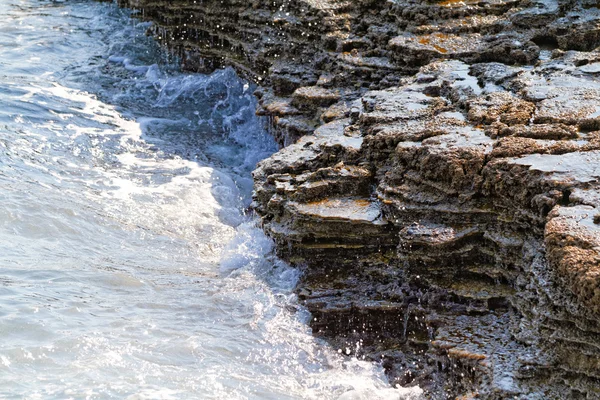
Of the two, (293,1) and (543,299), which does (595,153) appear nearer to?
(543,299)

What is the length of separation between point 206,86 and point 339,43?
343 centimetres

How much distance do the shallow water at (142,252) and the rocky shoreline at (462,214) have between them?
497 mm

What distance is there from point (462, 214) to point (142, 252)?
3308mm

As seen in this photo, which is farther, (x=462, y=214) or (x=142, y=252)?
(x=142, y=252)

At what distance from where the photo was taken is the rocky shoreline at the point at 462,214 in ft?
16.3

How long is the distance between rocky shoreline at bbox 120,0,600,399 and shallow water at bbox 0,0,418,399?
1.63ft

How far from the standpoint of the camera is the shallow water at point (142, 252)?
211 inches

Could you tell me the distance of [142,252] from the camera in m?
7.54

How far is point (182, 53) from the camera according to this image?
1397 centimetres

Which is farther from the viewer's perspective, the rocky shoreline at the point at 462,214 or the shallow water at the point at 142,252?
the shallow water at the point at 142,252

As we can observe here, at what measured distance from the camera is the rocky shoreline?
496 cm

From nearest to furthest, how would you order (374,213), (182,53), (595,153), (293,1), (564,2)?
(595,153) < (374,213) < (564,2) < (293,1) < (182,53)

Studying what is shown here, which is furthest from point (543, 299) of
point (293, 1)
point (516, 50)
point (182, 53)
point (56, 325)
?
point (182, 53)

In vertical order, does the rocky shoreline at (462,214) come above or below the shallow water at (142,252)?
above
